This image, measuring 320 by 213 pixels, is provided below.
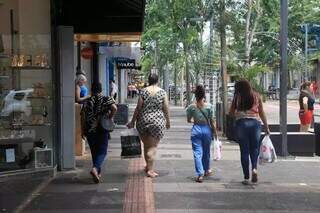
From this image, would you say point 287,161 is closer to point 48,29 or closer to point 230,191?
point 230,191

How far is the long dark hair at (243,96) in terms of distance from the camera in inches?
404

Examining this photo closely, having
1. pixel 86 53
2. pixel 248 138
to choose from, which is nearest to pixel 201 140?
pixel 248 138

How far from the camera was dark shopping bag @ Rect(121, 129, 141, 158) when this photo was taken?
37.3 ft

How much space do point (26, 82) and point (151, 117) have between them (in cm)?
217

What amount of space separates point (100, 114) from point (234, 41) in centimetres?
1681

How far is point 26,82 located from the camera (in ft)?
36.8

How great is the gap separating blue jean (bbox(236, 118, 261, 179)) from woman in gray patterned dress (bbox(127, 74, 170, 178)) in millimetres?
1341

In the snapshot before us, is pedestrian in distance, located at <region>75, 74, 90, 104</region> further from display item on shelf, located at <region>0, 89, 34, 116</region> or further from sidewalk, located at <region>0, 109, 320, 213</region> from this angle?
display item on shelf, located at <region>0, 89, 34, 116</region>

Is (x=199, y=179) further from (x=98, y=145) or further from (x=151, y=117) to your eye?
(x=98, y=145)

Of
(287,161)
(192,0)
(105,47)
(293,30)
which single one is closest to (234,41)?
(192,0)

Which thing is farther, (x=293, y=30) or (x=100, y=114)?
(x=293, y=30)

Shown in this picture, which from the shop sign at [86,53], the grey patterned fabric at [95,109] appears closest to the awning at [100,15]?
the grey patterned fabric at [95,109]

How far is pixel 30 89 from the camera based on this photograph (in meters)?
11.2

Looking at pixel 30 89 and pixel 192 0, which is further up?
pixel 192 0
